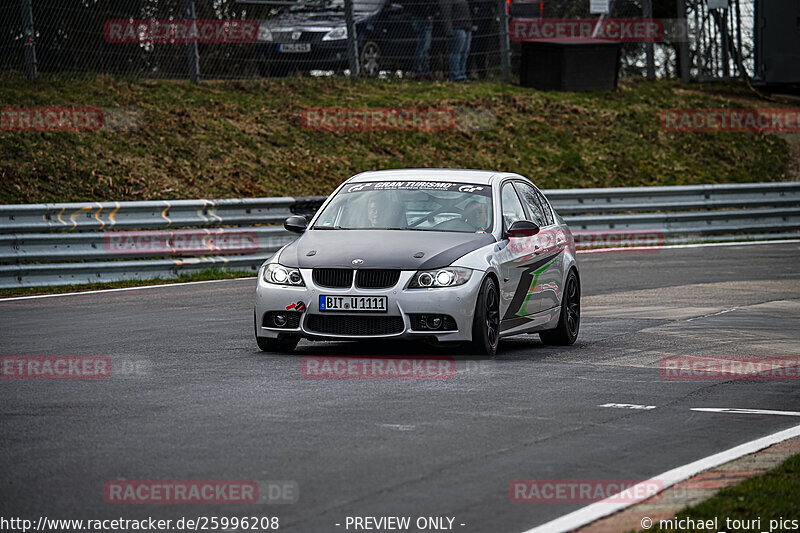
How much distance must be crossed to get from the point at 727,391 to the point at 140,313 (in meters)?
7.05

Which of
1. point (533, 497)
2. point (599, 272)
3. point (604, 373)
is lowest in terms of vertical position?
point (599, 272)

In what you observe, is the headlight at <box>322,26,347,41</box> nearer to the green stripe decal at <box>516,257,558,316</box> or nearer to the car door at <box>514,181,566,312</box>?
the car door at <box>514,181,566,312</box>

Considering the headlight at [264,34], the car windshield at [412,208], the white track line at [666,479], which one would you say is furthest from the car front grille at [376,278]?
the headlight at [264,34]

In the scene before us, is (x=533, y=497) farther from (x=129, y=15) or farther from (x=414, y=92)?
(x=414, y=92)

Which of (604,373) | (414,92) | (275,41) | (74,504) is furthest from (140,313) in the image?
(414,92)

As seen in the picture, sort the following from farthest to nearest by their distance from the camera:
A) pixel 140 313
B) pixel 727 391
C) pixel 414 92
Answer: pixel 414 92 < pixel 140 313 < pixel 727 391

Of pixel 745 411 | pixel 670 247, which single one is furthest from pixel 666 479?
pixel 670 247

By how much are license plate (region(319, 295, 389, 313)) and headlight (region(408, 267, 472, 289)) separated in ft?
0.86

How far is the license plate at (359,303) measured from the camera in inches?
419

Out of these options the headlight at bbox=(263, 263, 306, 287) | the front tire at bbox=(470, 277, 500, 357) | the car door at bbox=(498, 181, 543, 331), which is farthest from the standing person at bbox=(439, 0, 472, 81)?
the headlight at bbox=(263, 263, 306, 287)

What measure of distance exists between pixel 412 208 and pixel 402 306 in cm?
152

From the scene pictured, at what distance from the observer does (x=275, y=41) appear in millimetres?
27547

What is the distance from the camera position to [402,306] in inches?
418

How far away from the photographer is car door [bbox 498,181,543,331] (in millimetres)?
11500
